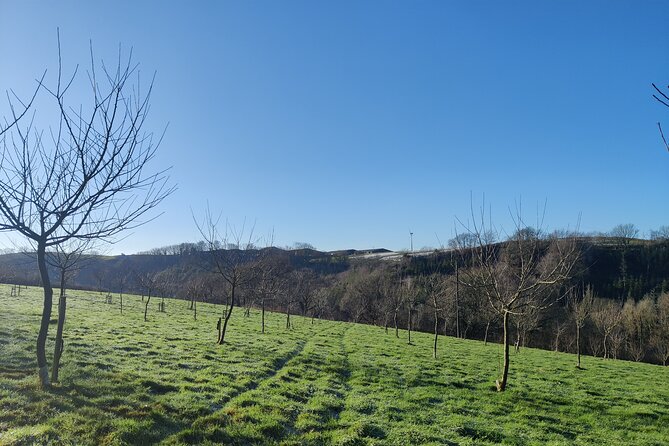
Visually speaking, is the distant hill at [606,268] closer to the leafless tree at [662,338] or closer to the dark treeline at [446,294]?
the dark treeline at [446,294]

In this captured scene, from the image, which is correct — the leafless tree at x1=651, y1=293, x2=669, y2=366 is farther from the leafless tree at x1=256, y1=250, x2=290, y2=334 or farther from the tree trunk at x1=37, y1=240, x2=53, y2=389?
the tree trunk at x1=37, y1=240, x2=53, y2=389

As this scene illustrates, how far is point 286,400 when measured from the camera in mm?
10914

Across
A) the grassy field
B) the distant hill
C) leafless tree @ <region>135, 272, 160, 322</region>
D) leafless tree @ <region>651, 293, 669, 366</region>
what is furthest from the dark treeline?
the grassy field

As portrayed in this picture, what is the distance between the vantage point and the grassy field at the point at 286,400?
7.98 meters

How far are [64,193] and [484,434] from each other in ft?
37.0

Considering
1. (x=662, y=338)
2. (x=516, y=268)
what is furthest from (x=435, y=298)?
(x=662, y=338)

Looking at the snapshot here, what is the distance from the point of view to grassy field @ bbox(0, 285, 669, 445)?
798cm

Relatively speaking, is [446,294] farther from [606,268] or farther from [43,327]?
[606,268]

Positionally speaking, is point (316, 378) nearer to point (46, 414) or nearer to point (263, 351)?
point (263, 351)

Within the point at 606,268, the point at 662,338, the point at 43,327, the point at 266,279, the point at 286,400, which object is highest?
the point at 606,268

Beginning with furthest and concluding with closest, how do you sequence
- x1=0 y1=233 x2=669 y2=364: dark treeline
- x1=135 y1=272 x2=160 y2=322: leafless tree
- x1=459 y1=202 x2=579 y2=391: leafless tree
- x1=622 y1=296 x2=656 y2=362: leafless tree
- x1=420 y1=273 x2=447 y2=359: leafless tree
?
1. x1=622 y1=296 x2=656 y2=362: leafless tree
2. x1=0 y1=233 x2=669 y2=364: dark treeline
3. x1=135 y1=272 x2=160 y2=322: leafless tree
4. x1=420 y1=273 x2=447 y2=359: leafless tree
5. x1=459 y1=202 x2=579 y2=391: leafless tree

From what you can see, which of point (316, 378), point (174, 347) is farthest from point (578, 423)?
point (174, 347)

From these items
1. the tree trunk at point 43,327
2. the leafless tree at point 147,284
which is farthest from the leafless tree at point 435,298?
the leafless tree at point 147,284

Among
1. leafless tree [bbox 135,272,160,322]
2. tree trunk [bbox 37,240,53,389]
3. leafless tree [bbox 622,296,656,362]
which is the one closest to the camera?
tree trunk [bbox 37,240,53,389]
